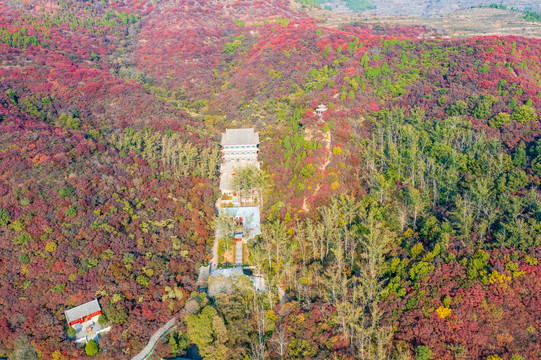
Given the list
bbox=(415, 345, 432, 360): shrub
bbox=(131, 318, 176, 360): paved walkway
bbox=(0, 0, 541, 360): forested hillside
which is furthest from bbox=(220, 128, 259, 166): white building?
bbox=(415, 345, 432, 360): shrub

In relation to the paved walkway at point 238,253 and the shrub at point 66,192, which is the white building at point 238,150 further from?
the shrub at point 66,192

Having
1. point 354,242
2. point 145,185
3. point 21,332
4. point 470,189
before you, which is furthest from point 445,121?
point 21,332

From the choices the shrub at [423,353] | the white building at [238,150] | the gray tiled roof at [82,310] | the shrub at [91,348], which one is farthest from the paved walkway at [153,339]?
the white building at [238,150]

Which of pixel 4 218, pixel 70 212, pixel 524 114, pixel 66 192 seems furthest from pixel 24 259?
pixel 524 114

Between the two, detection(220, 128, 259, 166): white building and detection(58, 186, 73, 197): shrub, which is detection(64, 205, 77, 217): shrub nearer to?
detection(58, 186, 73, 197): shrub

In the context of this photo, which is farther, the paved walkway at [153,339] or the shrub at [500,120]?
the shrub at [500,120]

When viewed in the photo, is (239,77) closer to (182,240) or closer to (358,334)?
(182,240)
